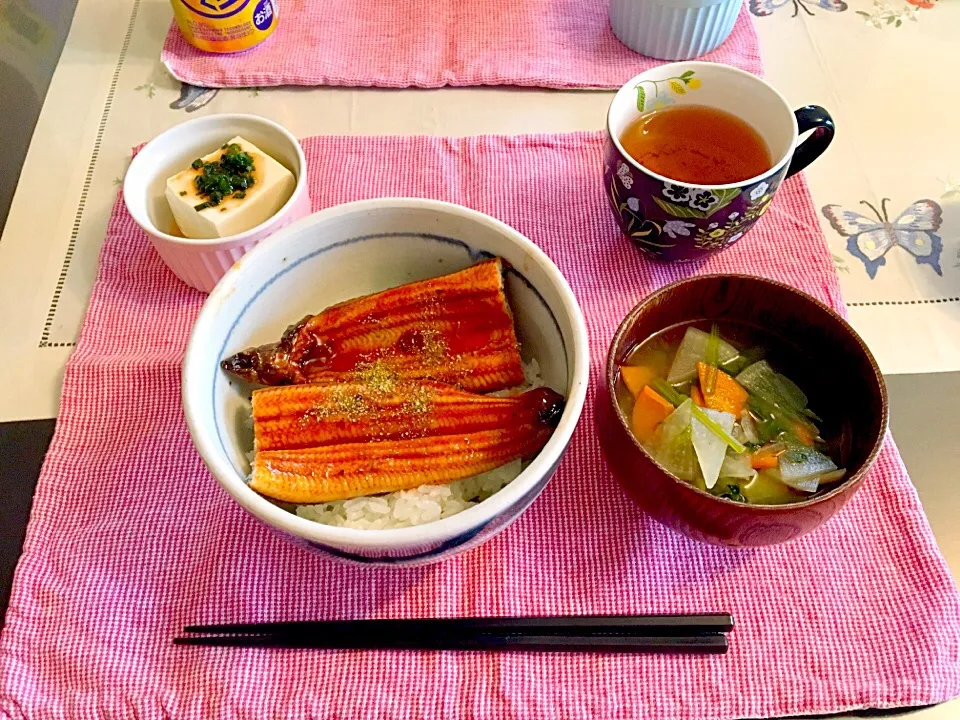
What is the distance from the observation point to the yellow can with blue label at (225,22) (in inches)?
49.4

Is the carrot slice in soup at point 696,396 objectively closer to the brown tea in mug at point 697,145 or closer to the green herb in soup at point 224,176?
the brown tea in mug at point 697,145

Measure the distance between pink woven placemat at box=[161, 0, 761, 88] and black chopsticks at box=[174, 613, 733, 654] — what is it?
0.94 metres

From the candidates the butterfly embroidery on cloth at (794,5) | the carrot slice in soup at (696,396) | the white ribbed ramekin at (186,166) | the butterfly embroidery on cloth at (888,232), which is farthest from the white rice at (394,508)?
the butterfly embroidery on cloth at (794,5)

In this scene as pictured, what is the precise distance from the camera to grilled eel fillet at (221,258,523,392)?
0.82 metres

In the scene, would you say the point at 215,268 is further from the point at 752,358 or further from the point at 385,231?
the point at 752,358

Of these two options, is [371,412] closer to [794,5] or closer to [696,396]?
[696,396]

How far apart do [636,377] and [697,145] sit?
0.41m

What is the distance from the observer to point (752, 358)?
83cm

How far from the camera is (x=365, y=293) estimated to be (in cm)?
92

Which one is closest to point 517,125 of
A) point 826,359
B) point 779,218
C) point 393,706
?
point 779,218

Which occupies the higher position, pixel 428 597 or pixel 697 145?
pixel 697 145

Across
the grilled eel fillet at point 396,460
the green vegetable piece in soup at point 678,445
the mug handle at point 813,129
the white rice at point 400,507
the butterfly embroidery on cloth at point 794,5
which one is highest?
the mug handle at point 813,129

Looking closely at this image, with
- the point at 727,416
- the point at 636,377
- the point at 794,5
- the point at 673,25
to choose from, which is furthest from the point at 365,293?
the point at 794,5

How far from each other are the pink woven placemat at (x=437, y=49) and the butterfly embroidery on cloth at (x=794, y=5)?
2.1 inches
